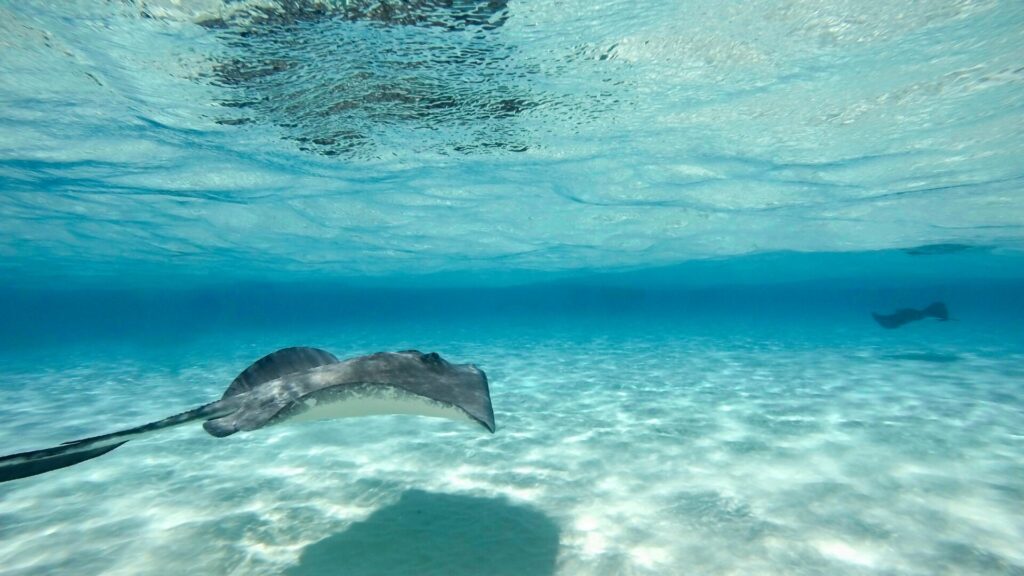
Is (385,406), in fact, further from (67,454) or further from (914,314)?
(914,314)

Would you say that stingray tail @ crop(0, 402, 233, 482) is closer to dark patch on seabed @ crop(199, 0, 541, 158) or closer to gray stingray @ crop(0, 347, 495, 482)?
gray stingray @ crop(0, 347, 495, 482)

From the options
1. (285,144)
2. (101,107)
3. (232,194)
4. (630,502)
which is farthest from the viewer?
(232,194)

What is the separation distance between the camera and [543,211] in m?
20.9

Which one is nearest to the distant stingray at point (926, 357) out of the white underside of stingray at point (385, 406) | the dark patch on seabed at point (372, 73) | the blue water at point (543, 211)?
the blue water at point (543, 211)

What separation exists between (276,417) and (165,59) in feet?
28.5

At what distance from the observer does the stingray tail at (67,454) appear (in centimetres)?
287

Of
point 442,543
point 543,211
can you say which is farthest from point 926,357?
point 442,543

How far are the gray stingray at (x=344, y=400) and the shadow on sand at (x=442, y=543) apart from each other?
1.39 m

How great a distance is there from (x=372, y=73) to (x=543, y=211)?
12.0 metres

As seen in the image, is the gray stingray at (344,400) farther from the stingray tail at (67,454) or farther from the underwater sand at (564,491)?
the underwater sand at (564,491)

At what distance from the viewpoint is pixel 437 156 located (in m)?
14.4

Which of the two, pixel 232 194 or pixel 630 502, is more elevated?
pixel 232 194

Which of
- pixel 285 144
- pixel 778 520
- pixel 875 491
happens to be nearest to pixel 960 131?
pixel 875 491

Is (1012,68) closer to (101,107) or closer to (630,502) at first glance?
(630,502)
